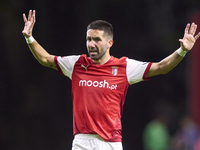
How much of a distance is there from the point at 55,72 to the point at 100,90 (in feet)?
22.2

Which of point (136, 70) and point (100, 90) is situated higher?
point (136, 70)

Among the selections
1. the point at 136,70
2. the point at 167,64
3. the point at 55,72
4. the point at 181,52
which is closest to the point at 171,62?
the point at 167,64

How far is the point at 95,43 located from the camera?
5945mm

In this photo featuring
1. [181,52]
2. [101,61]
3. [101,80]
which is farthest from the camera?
[101,61]

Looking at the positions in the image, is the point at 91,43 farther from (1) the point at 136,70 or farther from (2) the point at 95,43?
(1) the point at 136,70

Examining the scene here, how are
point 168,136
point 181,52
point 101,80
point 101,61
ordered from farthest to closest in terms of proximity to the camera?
point 168,136 < point 101,61 < point 101,80 < point 181,52

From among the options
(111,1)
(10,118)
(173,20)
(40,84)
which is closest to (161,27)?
(173,20)

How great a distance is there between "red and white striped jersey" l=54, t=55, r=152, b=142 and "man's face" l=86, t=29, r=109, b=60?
13cm

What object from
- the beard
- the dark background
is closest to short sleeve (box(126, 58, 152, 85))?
the beard

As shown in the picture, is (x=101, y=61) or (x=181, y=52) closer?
(x=181, y=52)

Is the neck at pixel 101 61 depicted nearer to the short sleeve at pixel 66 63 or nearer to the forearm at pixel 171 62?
the short sleeve at pixel 66 63

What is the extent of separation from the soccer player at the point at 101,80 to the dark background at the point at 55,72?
20.1 feet

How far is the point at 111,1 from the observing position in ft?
43.2

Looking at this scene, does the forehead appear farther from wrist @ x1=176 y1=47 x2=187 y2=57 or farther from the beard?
wrist @ x1=176 y1=47 x2=187 y2=57
